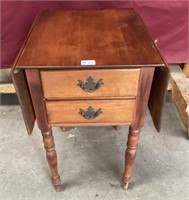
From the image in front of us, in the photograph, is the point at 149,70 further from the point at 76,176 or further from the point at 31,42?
the point at 76,176

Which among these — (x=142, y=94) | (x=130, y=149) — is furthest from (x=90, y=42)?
(x=130, y=149)

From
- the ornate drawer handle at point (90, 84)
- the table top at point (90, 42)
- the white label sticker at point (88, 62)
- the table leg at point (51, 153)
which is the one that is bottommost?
the table leg at point (51, 153)

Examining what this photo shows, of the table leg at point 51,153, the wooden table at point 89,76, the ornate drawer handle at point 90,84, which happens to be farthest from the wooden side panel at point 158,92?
the table leg at point 51,153

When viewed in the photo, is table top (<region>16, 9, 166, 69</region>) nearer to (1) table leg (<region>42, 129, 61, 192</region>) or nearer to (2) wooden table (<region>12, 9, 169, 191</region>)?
(2) wooden table (<region>12, 9, 169, 191</region>)

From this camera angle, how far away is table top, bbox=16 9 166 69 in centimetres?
75

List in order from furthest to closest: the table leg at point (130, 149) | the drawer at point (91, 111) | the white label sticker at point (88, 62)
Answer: the table leg at point (130, 149)
the drawer at point (91, 111)
the white label sticker at point (88, 62)

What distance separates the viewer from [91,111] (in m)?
0.86

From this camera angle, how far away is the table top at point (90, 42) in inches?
29.4

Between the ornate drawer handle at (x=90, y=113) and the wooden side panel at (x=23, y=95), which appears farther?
the ornate drawer handle at (x=90, y=113)

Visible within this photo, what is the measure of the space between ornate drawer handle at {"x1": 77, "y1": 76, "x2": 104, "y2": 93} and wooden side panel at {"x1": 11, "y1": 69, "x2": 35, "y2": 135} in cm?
19

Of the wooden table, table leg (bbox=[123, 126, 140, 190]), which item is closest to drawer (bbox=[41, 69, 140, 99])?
the wooden table

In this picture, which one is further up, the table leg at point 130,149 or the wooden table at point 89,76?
the wooden table at point 89,76

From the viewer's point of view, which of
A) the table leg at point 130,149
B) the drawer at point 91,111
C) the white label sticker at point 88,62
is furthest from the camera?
the table leg at point 130,149

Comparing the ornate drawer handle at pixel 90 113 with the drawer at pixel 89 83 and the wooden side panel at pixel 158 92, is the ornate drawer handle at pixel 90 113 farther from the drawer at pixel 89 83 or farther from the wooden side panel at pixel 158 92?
the wooden side panel at pixel 158 92
